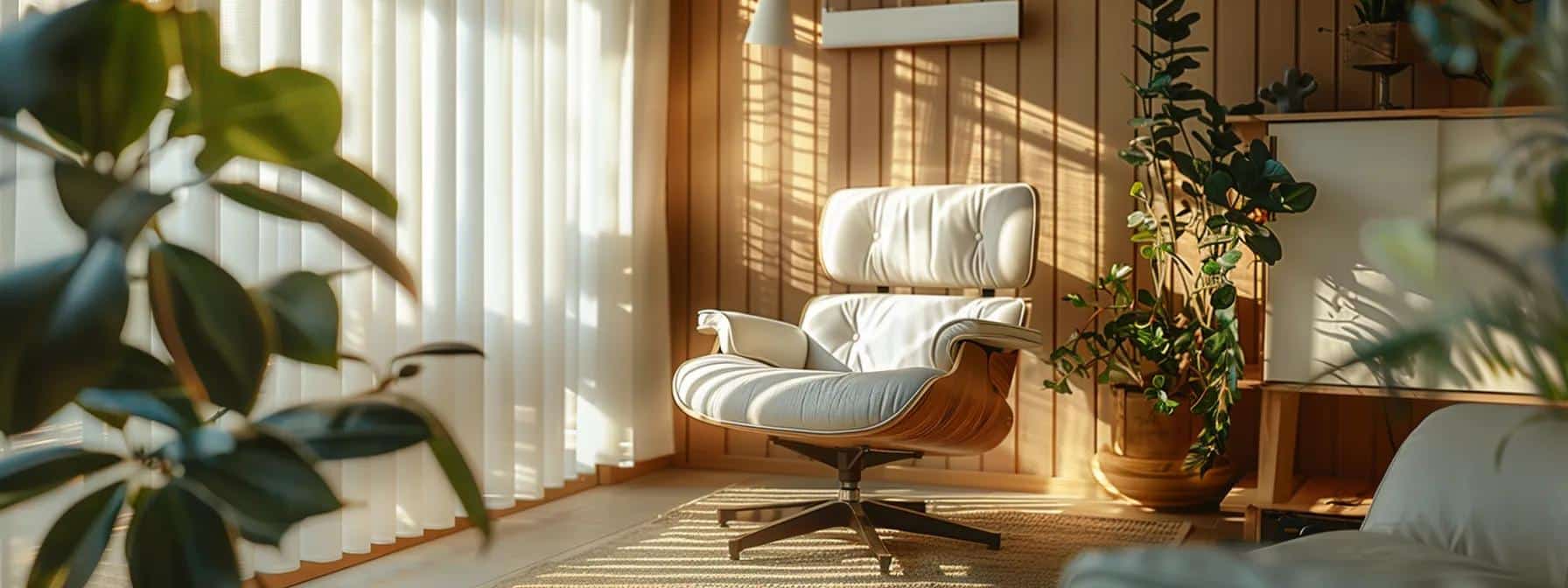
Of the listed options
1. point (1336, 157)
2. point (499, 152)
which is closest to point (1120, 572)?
point (1336, 157)

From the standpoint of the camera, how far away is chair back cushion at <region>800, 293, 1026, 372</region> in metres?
3.23

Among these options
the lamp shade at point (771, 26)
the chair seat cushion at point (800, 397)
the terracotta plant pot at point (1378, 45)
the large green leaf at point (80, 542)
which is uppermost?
the lamp shade at point (771, 26)

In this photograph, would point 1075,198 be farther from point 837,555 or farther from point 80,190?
point 80,190

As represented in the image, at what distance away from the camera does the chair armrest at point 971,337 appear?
8.90 feet

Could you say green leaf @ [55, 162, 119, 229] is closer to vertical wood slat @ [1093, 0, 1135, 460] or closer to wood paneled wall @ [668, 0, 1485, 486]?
wood paneled wall @ [668, 0, 1485, 486]

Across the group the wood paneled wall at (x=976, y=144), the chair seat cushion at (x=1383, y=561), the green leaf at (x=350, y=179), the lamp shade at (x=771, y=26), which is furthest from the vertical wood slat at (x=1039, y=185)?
the green leaf at (x=350, y=179)

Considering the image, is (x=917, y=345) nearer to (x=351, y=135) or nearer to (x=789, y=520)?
(x=789, y=520)

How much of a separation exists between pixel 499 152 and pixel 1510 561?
2444 mm

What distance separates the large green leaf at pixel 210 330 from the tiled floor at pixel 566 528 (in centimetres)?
199

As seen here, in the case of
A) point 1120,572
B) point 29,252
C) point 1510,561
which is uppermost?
point 29,252

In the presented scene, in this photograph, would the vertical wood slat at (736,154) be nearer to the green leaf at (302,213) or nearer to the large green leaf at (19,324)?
the green leaf at (302,213)

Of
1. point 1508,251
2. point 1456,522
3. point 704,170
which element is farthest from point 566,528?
point 1508,251

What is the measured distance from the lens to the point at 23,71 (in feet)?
2.11

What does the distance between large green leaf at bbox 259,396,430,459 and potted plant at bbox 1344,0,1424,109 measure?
9.63 feet
